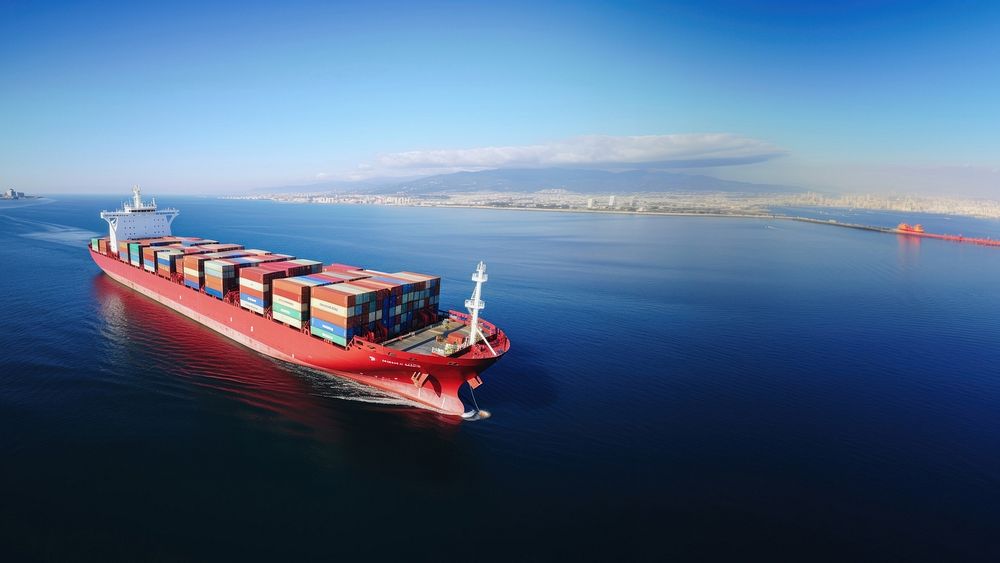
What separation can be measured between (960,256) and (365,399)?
107508 millimetres

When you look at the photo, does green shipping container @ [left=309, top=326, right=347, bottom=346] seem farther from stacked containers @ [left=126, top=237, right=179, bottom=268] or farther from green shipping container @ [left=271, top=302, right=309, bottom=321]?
stacked containers @ [left=126, top=237, right=179, bottom=268]

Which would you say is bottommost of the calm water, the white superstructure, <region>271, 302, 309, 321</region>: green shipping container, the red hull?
the calm water

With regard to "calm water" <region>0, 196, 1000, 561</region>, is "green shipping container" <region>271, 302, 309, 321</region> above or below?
above

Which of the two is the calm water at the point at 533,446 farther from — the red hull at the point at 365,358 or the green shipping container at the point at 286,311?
the green shipping container at the point at 286,311

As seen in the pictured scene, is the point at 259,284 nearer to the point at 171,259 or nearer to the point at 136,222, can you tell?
the point at 171,259

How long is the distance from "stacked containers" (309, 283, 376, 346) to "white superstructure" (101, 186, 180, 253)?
3024cm

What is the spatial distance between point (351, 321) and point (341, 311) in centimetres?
70

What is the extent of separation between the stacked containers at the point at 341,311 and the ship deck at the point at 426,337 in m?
1.66

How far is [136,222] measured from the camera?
147ft

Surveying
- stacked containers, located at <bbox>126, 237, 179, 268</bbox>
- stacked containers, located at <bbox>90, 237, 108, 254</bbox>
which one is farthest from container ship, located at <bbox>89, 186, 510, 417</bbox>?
stacked containers, located at <bbox>90, 237, 108, 254</bbox>

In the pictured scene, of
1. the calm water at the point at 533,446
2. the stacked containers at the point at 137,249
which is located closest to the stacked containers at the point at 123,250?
the stacked containers at the point at 137,249

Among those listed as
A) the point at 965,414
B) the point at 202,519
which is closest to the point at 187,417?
the point at 202,519

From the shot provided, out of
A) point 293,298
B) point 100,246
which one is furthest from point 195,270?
point 100,246

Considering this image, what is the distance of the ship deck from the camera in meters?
21.5
